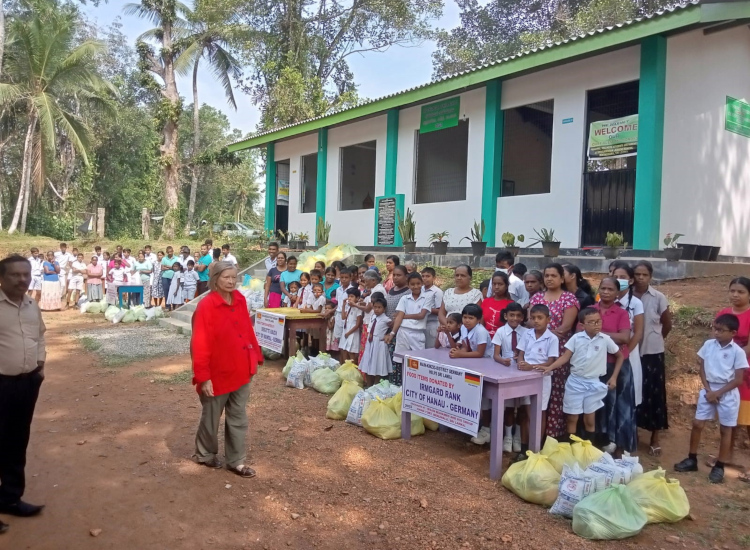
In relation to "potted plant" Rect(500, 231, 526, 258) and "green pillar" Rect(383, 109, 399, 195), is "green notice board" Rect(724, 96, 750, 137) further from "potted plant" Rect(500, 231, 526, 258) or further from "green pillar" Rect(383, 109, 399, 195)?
"green pillar" Rect(383, 109, 399, 195)

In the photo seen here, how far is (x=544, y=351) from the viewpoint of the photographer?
14.5ft

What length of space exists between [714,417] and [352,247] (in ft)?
30.5

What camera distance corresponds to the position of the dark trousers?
343 cm

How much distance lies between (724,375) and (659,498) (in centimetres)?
126

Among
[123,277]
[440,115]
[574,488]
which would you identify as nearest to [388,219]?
Result: [440,115]

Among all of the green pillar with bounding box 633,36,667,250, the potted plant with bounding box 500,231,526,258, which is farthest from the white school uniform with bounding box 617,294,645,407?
the potted plant with bounding box 500,231,526,258

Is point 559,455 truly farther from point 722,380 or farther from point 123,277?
point 123,277

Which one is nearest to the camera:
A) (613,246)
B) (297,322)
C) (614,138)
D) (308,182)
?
(297,322)

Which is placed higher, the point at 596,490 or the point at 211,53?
the point at 211,53

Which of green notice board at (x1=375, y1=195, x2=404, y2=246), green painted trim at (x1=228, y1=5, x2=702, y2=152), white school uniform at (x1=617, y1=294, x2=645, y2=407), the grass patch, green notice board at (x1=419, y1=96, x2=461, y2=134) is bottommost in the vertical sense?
the grass patch

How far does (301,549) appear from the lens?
323cm

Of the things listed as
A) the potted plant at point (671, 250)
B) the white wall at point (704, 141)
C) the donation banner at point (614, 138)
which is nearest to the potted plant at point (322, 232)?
the donation banner at point (614, 138)

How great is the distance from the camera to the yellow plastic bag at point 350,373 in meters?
6.58

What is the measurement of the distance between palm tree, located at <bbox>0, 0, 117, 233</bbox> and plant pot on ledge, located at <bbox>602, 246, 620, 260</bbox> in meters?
17.3
